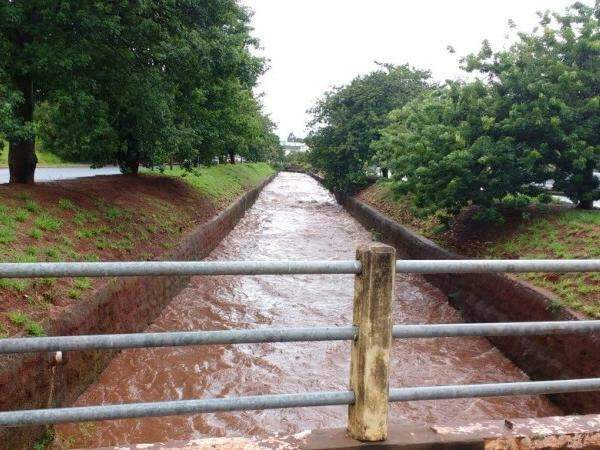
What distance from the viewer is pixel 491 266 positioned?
2.19 metres

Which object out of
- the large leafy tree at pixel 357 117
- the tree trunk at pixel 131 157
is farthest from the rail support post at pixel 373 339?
the large leafy tree at pixel 357 117

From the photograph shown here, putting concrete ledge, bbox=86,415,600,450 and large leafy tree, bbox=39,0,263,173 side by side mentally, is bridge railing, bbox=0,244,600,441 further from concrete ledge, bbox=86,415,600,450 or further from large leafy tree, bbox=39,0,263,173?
large leafy tree, bbox=39,0,263,173

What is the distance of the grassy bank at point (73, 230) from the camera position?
15.8 feet

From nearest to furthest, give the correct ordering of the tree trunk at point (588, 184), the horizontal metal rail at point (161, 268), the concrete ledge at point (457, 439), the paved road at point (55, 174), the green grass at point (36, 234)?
the horizontal metal rail at point (161, 268) → the concrete ledge at point (457, 439) → the green grass at point (36, 234) → the tree trunk at point (588, 184) → the paved road at point (55, 174)

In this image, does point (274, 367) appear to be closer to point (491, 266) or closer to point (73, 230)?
point (73, 230)

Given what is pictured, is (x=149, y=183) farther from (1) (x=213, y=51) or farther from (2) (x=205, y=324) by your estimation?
(2) (x=205, y=324)

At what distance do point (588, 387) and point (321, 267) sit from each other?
1401mm

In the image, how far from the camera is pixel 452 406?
545 cm

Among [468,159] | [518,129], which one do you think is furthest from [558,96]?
[468,159]

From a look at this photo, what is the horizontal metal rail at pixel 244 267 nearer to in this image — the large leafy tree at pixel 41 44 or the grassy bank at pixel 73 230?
the grassy bank at pixel 73 230

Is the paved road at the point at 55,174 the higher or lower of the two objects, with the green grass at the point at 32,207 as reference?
higher

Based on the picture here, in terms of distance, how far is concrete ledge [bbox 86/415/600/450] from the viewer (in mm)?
2057

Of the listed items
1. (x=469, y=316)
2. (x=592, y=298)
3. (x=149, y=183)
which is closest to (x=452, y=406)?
(x=592, y=298)

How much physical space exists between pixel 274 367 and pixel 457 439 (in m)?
4.41
